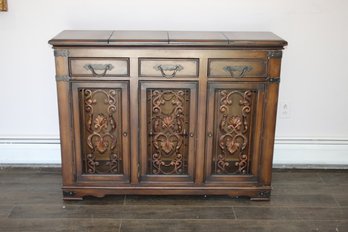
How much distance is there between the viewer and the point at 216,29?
2.78 metres

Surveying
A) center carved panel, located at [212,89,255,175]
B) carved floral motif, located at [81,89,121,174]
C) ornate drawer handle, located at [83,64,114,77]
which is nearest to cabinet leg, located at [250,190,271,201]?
center carved panel, located at [212,89,255,175]

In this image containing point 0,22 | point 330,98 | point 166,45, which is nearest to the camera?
point 166,45

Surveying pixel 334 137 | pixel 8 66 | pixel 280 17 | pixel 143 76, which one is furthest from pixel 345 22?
pixel 8 66

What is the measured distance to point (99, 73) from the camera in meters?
2.33

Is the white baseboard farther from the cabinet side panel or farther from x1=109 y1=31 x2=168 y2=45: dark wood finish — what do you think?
x1=109 y1=31 x2=168 y2=45: dark wood finish

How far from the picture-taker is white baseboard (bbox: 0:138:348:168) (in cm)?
297

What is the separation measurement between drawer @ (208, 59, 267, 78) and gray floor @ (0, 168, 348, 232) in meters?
0.76

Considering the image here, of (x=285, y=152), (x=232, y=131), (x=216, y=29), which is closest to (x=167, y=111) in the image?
(x=232, y=131)

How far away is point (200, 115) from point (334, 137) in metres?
1.14

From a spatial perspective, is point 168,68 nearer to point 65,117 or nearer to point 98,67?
point 98,67

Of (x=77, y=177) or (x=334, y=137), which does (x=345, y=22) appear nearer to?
(x=334, y=137)

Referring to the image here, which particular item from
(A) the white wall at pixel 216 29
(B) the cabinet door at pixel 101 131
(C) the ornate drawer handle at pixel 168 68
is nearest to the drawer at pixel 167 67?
(C) the ornate drawer handle at pixel 168 68

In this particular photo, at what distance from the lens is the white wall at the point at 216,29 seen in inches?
108

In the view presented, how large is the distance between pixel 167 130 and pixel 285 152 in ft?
3.25
